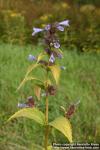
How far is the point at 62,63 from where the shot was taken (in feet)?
21.0

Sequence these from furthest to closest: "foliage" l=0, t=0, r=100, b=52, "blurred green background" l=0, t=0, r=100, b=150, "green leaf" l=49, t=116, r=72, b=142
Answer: "foliage" l=0, t=0, r=100, b=52 → "blurred green background" l=0, t=0, r=100, b=150 → "green leaf" l=49, t=116, r=72, b=142

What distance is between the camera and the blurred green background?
4375 millimetres

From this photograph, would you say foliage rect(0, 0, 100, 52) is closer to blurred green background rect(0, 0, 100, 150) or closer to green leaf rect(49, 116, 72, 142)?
blurred green background rect(0, 0, 100, 150)

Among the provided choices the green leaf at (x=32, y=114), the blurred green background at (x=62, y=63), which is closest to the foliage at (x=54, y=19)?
the blurred green background at (x=62, y=63)

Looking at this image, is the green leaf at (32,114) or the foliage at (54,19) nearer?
the green leaf at (32,114)

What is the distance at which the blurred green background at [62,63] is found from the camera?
14.4 ft

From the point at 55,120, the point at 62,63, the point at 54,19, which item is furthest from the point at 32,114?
the point at 54,19

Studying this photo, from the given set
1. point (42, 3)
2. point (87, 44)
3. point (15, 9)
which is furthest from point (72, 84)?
point (42, 3)

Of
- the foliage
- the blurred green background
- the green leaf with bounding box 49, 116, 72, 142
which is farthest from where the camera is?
the foliage

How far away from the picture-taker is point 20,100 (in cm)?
480

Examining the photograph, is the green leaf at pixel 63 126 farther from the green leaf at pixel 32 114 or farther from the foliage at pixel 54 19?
the foliage at pixel 54 19

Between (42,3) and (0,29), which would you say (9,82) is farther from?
(42,3)

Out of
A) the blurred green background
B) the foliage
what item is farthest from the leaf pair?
the foliage

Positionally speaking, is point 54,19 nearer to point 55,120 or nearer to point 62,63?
point 62,63
